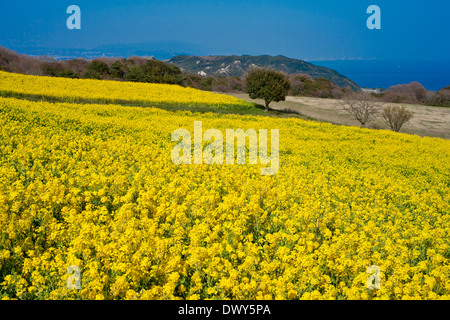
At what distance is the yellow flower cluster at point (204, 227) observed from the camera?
16.1 feet

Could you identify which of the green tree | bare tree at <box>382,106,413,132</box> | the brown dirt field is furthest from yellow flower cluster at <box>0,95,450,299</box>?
the brown dirt field

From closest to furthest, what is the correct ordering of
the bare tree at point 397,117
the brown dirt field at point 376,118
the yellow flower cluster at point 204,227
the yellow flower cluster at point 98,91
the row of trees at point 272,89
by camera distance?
the yellow flower cluster at point 204,227 → the yellow flower cluster at point 98,91 → the bare tree at point 397,117 → the row of trees at point 272,89 → the brown dirt field at point 376,118

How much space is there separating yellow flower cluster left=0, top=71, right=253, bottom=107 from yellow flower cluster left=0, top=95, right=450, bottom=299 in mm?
16706

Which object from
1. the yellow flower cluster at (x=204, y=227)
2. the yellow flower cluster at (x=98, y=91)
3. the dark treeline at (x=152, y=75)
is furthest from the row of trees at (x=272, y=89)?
the yellow flower cluster at (x=204, y=227)

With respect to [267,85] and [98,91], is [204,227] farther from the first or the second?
[267,85]

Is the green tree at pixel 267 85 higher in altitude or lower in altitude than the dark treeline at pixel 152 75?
lower

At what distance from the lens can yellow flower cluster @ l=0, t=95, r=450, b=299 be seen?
4.90 m

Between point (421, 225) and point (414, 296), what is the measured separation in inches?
175

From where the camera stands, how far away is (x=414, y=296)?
4.91 m

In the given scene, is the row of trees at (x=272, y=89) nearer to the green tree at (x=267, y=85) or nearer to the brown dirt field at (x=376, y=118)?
the green tree at (x=267, y=85)

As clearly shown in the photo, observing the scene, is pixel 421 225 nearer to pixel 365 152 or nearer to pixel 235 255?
pixel 235 255

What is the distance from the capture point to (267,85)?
1551 inches

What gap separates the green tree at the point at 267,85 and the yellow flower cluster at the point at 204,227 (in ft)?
82.3
